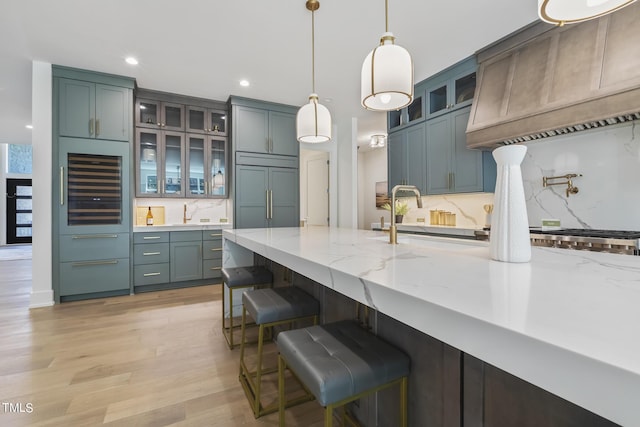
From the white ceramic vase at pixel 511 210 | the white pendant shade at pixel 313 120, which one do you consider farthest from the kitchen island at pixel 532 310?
the white pendant shade at pixel 313 120

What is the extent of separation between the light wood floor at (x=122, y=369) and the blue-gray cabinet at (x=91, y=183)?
1.38 ft

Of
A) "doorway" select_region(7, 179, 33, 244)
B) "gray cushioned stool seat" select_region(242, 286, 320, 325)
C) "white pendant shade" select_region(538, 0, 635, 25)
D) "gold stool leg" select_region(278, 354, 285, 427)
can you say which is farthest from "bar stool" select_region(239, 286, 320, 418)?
"doorway" select_region(7, 179, 33, 244)

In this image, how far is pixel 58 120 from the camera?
3375 mm

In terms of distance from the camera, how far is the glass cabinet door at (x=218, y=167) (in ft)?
14.6

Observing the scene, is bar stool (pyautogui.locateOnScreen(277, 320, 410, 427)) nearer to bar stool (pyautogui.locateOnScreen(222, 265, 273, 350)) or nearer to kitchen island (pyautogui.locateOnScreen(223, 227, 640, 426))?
kitchen island (pyautogui.locateOnScreen(223, 227, 640, 426))

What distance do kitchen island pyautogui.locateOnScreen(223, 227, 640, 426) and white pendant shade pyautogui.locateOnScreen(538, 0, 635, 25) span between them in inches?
39.4

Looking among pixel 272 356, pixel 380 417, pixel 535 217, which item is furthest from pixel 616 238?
pixel 272 356

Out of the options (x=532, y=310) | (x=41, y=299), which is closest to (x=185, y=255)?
(x=41, y=299)

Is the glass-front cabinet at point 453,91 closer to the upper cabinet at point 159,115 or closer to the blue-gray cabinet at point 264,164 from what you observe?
the blue-gray cabinet at point 264,164

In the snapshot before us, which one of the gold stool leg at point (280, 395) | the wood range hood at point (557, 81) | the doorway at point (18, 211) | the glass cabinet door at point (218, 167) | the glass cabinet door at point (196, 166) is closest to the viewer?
the gold stool leg at point (280, 395)

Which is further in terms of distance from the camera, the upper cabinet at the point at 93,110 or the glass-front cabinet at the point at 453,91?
the glass-front cabinet at the point at 453,91

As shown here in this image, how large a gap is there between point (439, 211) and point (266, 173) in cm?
258

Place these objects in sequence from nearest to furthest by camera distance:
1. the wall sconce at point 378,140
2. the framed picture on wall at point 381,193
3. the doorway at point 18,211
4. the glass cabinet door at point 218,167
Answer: the glass cabinet door at point 218,167 → the wall sconce at point 378,140 → the framed picture on wall at point 381,193 → the doorway at point 18,211

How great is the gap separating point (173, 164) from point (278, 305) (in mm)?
3435
